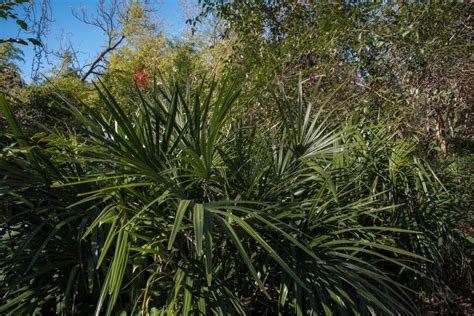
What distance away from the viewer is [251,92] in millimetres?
4805

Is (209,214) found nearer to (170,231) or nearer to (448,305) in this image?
(170,231)

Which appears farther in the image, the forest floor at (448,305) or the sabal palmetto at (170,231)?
the forest floor at (448,305)

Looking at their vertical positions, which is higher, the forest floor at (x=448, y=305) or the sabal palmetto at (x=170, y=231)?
the sabal palmetto at (x=170, y=231)

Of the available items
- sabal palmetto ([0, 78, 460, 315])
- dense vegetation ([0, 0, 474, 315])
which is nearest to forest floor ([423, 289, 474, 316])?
dense vegetation ([0, 0, 474, 315])

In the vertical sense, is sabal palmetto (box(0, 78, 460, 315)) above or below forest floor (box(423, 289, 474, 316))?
above

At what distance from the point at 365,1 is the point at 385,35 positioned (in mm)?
643

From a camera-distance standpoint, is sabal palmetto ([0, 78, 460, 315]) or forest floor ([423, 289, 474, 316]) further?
forest floor ([423, 289, 474, 316])

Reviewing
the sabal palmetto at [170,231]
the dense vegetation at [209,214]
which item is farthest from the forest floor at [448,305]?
the sabal palmetto at [170,231]

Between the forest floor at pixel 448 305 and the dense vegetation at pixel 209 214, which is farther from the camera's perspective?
the forest floor at pixel 448 305

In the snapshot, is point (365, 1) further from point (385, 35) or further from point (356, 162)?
point (356, 162)

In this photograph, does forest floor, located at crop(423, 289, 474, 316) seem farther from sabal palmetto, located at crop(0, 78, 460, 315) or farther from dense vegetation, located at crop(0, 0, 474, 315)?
sabal palmetto, located at crop(0, 78, 460, 315)

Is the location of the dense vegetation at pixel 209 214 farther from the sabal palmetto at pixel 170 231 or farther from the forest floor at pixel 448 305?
the forest floor at pixel 448 305

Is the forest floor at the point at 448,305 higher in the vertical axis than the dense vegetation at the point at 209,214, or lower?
lower

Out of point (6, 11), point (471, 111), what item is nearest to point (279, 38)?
point (471, 111)
